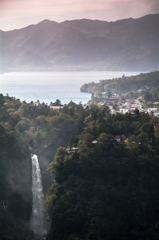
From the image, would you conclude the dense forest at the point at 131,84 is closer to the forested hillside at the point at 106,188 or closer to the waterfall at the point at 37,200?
the forested hillside at the point at 106,188

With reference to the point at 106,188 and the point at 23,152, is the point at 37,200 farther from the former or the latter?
the point at 106,188

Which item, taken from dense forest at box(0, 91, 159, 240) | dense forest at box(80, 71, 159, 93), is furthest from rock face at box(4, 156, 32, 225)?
dense forest at box(80, 71, 159, 93)

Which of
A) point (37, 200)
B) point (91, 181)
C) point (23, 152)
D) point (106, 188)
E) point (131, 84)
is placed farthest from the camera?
point (131, 84)

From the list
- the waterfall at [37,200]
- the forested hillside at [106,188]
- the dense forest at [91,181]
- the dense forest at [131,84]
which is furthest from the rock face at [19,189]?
the dense forest at [131,84]

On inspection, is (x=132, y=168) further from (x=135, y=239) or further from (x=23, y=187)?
(x=23, y=187)

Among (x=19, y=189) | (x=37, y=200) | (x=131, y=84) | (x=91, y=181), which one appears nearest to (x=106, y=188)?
(x=91, y=181)

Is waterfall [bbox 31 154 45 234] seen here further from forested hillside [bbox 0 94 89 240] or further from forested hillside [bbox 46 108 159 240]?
forested hillside [bbox 46 108 159 240]

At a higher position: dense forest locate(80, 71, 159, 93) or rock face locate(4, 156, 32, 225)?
dense forest locate(80, 71, 159, 93)
